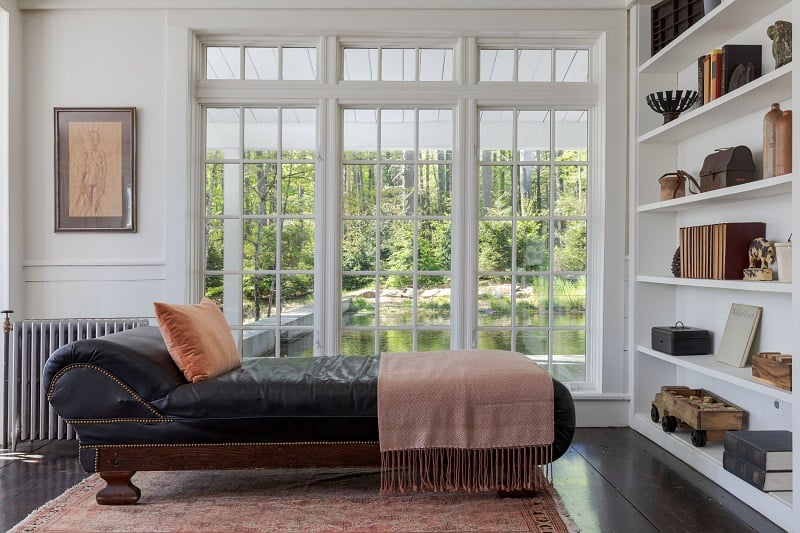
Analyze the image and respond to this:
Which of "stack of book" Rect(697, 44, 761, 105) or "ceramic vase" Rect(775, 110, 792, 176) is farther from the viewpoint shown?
"stack of book" Rect(697, 44, 761, 105)

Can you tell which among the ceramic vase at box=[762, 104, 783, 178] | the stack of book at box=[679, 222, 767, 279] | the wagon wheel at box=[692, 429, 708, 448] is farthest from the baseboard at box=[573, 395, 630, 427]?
the ceramic vase at box=[762, 104, 783, 178]

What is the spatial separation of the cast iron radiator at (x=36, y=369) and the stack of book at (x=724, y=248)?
3295 millimetres

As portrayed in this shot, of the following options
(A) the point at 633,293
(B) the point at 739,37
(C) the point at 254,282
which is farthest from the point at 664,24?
(C) the point at 254,282

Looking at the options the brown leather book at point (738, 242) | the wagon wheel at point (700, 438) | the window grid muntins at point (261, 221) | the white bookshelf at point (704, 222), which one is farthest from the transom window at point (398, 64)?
the wagon wheel at point (700, 438)

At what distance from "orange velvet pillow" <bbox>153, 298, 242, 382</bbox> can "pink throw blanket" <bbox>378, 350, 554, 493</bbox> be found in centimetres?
82

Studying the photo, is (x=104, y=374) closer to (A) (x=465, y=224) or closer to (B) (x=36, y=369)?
(B) (x=36, y=369)

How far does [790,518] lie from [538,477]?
98 cm

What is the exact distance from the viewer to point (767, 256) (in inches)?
114

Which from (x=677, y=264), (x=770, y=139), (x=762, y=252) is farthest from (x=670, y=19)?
(x=762, y=252)

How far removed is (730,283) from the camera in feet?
9.84

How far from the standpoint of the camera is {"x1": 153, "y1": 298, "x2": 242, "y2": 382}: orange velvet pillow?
278 centimetres

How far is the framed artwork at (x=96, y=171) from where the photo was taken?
405cm

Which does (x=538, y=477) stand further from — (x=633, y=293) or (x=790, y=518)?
(x=633, y=293)

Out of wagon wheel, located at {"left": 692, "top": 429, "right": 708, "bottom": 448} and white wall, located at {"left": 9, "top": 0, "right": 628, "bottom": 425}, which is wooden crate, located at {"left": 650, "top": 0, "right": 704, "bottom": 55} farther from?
wagon wheel, located at {"left": 692, "top": 429, "right": 708, "bottom": 448}
